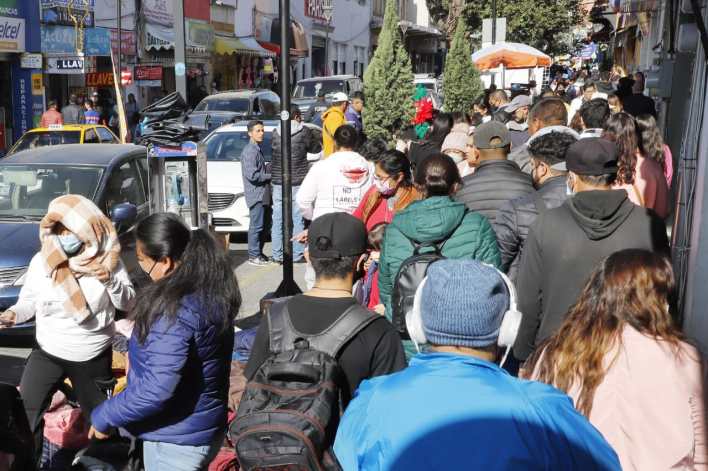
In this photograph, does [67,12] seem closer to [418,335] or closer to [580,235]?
[580,235]

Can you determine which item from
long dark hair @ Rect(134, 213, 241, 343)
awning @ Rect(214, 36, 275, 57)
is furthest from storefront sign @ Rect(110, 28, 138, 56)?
long dark hair @ Rect(134, 213, 241, 343)

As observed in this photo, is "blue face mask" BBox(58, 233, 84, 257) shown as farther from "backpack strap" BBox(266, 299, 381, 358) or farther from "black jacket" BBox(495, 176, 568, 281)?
"black jacket" BBox(495, 176, 568, 281)

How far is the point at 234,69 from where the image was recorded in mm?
37219

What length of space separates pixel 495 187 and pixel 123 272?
2.29 meters

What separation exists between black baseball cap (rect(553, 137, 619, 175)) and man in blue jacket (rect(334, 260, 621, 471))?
2.08m

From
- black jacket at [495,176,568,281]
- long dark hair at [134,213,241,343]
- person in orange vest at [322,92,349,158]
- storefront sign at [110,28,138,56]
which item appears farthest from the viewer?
storefront sign at [110,28,138,56]

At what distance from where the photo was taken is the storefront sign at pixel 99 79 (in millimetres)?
26328

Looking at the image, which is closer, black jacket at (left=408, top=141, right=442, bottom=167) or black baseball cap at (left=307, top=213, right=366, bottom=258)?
black baseball cap at (left=307, top=213, right=366, bottom=258)

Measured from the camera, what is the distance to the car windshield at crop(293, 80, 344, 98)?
26156 mm

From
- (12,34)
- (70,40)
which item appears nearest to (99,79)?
(70,40)

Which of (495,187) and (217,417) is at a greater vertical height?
(495,187)

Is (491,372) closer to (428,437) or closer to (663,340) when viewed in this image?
(428,437)

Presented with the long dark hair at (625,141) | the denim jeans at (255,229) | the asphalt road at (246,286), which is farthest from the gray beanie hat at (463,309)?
the denim jeans at (255,229)

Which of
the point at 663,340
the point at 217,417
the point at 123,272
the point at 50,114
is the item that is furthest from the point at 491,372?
the point at 50,114
